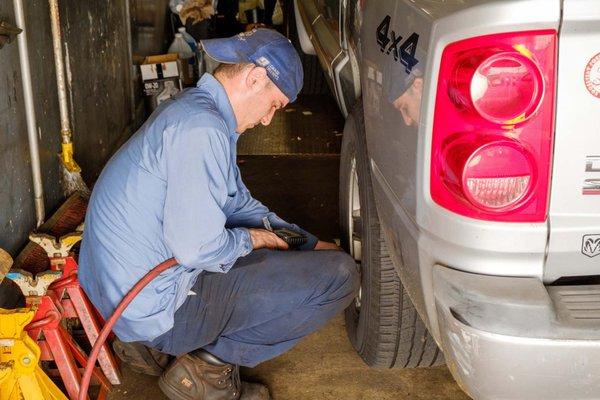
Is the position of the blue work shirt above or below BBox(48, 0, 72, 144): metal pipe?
below

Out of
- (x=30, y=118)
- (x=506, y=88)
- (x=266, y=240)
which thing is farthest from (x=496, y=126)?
(x=30, y=118)

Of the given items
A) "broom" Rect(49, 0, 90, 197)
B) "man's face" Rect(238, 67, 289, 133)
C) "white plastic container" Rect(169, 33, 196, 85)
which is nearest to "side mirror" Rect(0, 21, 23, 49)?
"broom" Rect(49, 0, 90, 197)

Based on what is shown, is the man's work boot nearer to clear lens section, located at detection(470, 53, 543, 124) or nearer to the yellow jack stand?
the yellow jack stand

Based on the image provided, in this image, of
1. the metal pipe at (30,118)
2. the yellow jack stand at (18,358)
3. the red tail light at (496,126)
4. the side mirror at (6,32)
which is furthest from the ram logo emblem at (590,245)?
the metal pipe at (30,118)

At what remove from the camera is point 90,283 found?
2574 mm

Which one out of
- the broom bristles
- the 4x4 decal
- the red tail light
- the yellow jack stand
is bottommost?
the yellow jack stand

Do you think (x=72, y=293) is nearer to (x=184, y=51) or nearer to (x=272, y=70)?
(x=272, y=70)

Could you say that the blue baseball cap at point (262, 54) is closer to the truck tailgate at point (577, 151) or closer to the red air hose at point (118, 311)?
the red air hose at point (118, 311)

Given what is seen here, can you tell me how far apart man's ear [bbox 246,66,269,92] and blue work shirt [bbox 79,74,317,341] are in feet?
0.31

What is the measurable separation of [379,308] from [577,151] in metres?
1.09

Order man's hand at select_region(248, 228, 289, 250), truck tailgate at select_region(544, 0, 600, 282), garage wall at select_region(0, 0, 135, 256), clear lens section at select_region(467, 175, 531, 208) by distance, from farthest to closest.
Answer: garage wall at select_region(0, 0, 135, 256) → man's hand at select_region(248, 228, 289, 250) → clear lens section at select_region(467, 175, 531, 208) → truck tailgate at select_region(544, 0, 600, 282)

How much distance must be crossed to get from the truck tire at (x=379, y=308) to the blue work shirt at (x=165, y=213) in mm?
442

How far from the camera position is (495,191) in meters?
1.75

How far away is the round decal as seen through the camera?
1.64 meters
